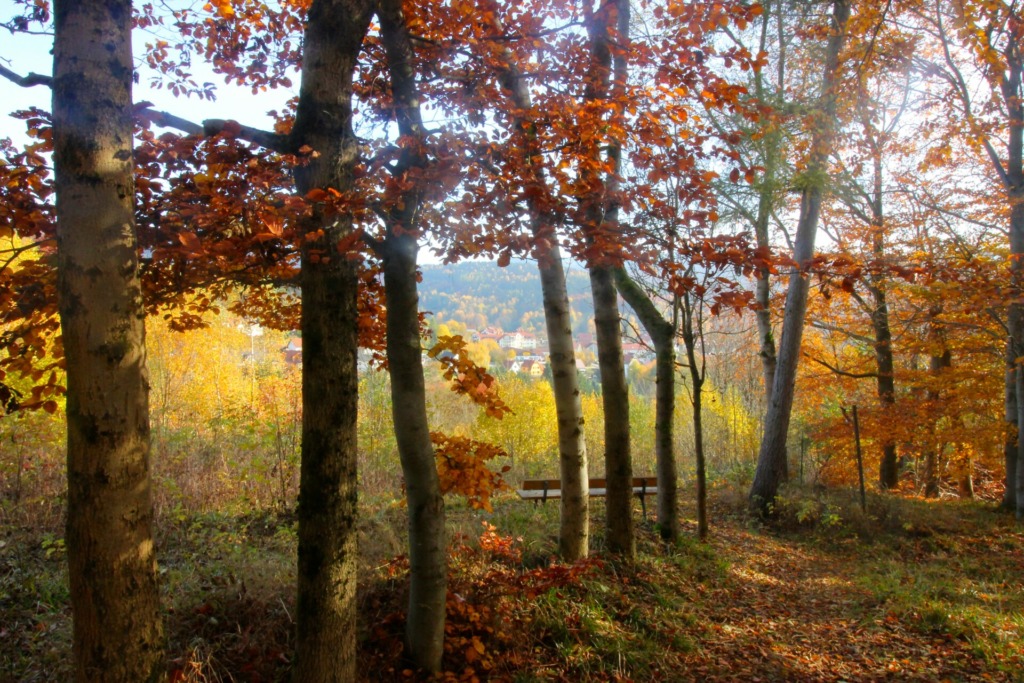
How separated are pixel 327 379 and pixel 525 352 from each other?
30.1 metres

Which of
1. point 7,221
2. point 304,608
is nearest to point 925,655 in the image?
point 304,608

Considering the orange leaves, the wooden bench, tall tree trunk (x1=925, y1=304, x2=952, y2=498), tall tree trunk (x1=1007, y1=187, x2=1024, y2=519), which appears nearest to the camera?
the orange leaves

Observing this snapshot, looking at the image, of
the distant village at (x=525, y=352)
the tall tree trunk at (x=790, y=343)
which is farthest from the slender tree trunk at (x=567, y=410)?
the tall tree trunk at (x=790, y=343)

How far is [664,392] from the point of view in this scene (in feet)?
25.7

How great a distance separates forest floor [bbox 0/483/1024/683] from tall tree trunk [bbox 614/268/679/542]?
0.40 metres

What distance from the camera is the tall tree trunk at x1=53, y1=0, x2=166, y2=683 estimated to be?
7.68ft

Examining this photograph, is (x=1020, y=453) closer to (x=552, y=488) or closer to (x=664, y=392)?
(x=664, y=392)

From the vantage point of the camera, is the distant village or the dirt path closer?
the dirt path

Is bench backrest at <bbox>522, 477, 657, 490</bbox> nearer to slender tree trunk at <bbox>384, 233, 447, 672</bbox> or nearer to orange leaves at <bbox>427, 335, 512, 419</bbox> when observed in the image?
orange leaves at <bbox>427, 335, 512, 419</bbox>

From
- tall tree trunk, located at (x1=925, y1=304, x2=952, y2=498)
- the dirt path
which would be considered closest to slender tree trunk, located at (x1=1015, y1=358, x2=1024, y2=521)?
tall tree trunk, located at (x1=925, y1=304, x2=952, y2=498)

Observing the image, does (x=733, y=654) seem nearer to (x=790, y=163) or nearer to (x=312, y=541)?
(x=312, y=541)

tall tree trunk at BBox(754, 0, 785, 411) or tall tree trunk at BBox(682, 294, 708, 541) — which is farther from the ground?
tall tree trunk at BBox(754, 0, 785, 411)

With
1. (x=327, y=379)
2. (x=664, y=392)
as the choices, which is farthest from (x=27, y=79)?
(x=664, y=392)

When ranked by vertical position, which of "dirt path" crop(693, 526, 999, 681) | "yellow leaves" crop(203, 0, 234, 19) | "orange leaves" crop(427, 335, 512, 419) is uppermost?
"yellow leaves" crop(203, 0, 234, 19)
